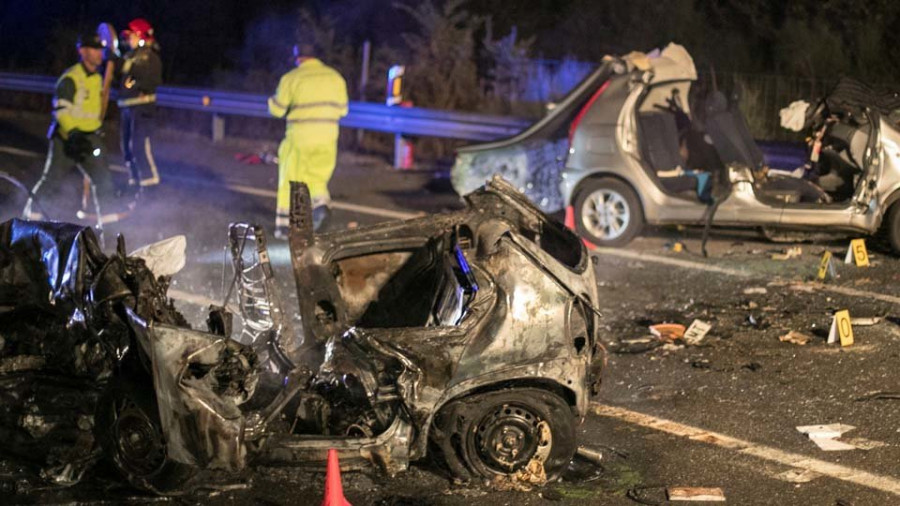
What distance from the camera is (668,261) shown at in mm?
10328

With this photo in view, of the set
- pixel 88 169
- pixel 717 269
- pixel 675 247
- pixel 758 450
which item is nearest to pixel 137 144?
pixel 88 169

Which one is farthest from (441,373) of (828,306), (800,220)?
(800,220)

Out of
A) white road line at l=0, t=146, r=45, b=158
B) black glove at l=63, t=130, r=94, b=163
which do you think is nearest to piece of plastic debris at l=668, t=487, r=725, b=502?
black glove at l=63, t=130, r=94, b=163

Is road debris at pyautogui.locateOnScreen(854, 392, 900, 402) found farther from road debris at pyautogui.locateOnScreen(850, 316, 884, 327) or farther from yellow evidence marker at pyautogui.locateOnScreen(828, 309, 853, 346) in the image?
road debris at pyautogui.locateOnScreen(850, 316, 884, 327)

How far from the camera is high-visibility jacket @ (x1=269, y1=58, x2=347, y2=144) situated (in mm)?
10711

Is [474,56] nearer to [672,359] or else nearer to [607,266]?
[607,266]

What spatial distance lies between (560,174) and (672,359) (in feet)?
11.7

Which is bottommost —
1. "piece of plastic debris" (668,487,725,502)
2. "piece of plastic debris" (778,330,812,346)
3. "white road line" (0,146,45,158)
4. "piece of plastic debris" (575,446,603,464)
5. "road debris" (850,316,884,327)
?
"piece of plastic debris" (668,487,725,502)

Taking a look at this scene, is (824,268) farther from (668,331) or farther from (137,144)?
(137,144)

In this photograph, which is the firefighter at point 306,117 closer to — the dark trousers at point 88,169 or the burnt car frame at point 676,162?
the burnt car frame at point 676,162

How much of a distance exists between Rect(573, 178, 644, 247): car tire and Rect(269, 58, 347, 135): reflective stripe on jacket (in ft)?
7.69

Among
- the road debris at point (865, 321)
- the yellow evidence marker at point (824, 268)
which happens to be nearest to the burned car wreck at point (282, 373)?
the road debris at point (865, 321)

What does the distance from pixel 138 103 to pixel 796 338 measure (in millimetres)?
8058

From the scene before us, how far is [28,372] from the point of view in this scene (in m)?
5.96
